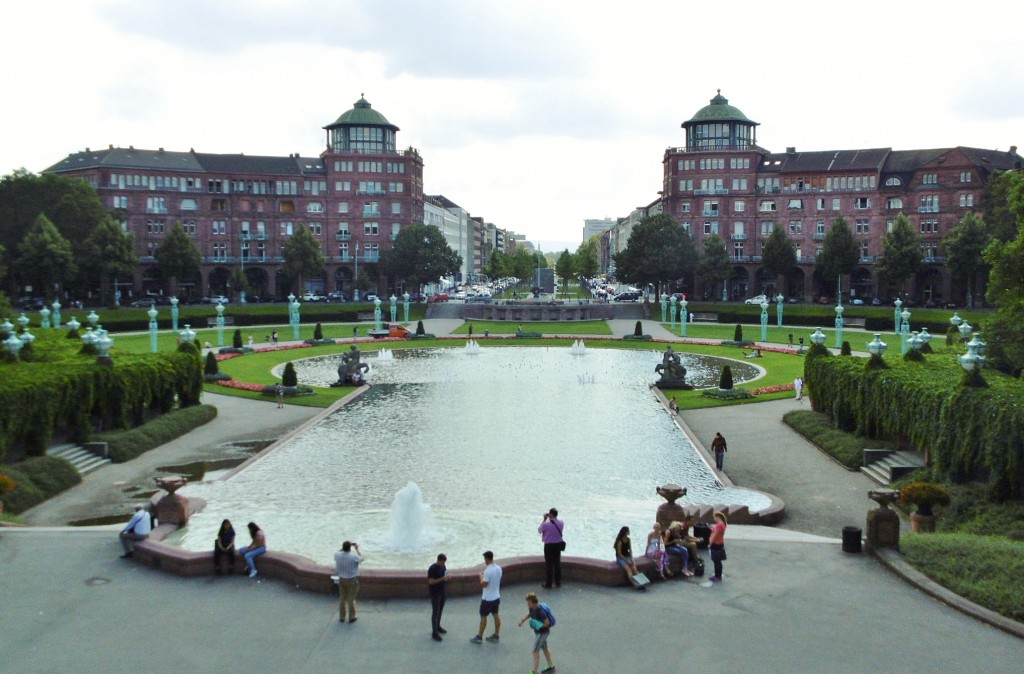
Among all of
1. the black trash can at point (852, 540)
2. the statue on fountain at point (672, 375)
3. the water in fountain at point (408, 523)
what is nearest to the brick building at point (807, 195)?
the statue on fountain at point (672, 375)

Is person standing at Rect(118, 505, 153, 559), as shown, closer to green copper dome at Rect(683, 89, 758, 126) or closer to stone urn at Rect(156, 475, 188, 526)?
stone urn at Rect(156, 475, 188, 526)

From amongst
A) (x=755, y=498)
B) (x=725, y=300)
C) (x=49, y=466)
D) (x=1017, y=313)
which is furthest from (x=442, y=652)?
(x=725, y=300)

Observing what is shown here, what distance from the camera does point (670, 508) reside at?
2197cm

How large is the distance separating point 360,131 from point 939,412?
9943 centimetres

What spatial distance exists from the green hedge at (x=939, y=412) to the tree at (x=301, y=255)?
77.3 m

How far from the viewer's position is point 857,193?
352 ft

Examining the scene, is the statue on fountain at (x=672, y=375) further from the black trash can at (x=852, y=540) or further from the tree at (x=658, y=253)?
the tree at (x=658, y=253)

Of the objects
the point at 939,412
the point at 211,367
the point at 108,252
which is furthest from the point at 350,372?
the point at 108,252

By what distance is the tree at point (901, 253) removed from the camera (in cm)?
9319

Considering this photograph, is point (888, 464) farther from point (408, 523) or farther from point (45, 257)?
point (45, 257)

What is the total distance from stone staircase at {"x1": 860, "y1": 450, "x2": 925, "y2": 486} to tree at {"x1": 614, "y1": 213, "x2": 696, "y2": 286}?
7442cm

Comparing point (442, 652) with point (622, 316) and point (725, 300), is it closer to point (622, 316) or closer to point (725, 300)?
point (622, 316)

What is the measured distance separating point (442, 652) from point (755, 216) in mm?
104101

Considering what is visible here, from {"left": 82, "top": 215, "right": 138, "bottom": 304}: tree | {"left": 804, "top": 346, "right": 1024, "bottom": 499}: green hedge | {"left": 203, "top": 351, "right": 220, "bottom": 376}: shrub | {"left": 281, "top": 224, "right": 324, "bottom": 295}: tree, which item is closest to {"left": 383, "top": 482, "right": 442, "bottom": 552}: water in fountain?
{"left": 804, "top": 346, "right": 1024, "bottom": 499}: green hedge
